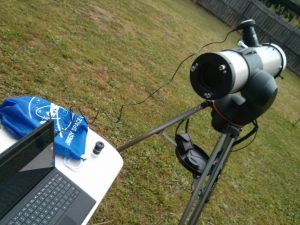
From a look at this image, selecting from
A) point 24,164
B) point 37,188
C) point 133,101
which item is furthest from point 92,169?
point 133,101

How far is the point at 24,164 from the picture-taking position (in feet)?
4.54

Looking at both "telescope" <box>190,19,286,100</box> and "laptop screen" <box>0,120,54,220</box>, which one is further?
"telescope" <box>190,19,286,100</box>

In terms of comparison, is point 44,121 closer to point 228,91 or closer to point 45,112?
point 45,112

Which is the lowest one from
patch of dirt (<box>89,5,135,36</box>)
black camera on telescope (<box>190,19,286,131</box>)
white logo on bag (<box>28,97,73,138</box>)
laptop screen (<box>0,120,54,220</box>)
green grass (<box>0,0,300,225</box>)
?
patch of dirt (<box>89,5,135,36</box>)

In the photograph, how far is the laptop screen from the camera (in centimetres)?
128

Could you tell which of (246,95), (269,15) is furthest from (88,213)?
(269,15)

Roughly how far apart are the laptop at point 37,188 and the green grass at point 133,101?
1.38 metres

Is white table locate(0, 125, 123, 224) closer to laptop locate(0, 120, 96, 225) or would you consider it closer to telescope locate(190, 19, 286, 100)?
laptop locate(0, 120, 96, 225)

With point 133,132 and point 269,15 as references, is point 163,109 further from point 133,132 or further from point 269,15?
point 269,15

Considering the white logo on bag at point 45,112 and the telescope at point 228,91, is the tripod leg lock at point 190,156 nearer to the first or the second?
the telescope at point 228,91

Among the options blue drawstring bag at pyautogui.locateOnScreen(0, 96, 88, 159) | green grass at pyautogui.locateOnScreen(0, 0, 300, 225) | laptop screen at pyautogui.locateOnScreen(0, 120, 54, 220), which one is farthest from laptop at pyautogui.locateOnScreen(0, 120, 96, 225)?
green grass at pyautogui.locateOnScreen(0, 0, 300, 225)

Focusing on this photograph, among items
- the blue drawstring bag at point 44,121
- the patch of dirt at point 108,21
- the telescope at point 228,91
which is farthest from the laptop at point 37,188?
the patch of dirt at point 108,21

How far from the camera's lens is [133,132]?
412cm

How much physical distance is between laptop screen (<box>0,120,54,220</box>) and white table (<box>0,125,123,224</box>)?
0.48 feet
